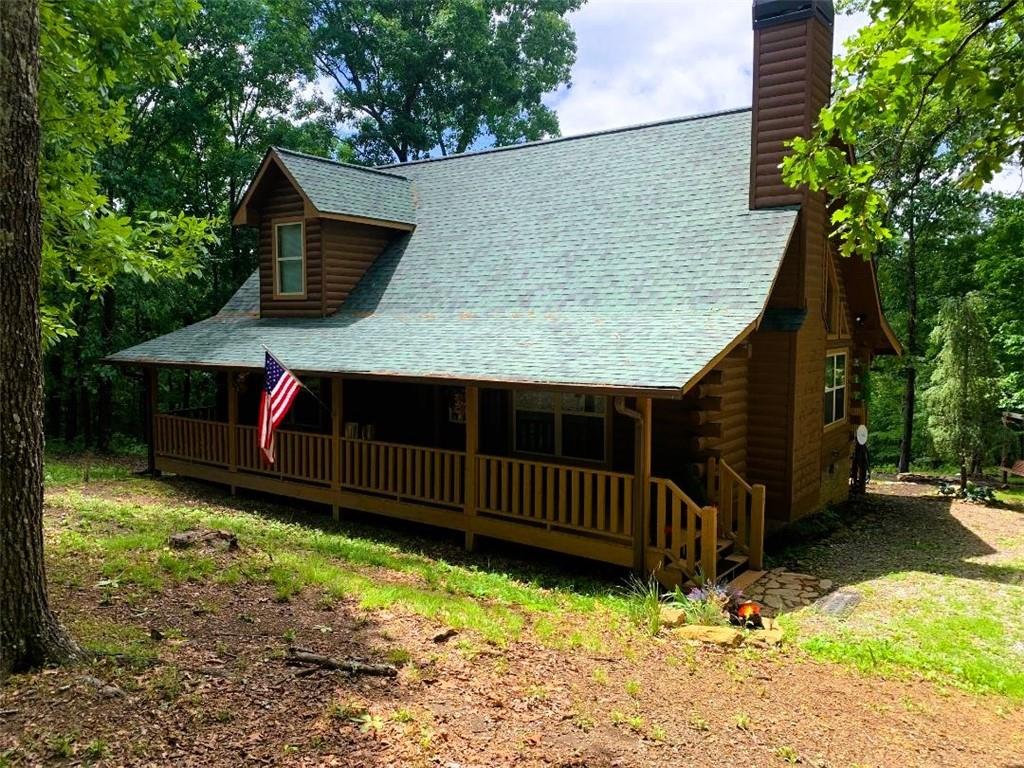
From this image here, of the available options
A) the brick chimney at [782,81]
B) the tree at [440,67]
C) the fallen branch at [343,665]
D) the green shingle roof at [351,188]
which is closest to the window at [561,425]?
the brick chimney at [782,81]

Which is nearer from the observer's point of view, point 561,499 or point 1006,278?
point 561,499

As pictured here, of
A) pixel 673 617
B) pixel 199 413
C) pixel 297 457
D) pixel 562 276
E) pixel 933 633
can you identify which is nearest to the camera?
pixel 673 617

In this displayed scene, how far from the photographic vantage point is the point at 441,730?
4.36 meters

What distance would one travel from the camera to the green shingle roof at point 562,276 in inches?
393

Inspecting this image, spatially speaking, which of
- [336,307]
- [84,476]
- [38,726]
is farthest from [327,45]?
[38,726]

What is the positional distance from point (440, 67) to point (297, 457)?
2223 cm

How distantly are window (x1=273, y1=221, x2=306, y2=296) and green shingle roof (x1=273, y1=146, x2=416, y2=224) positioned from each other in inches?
36.4

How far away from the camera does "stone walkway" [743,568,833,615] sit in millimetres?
8359

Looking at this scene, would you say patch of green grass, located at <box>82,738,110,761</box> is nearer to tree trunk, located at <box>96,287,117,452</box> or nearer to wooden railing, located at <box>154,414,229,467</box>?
wooden railing, located at <box>154,414,229,467</box>

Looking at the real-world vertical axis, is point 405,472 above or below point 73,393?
below

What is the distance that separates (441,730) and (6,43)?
479cm

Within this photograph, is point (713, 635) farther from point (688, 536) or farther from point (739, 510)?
point (739, 510)

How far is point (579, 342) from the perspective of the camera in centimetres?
1032

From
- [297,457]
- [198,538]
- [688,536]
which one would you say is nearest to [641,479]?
[688,536]
